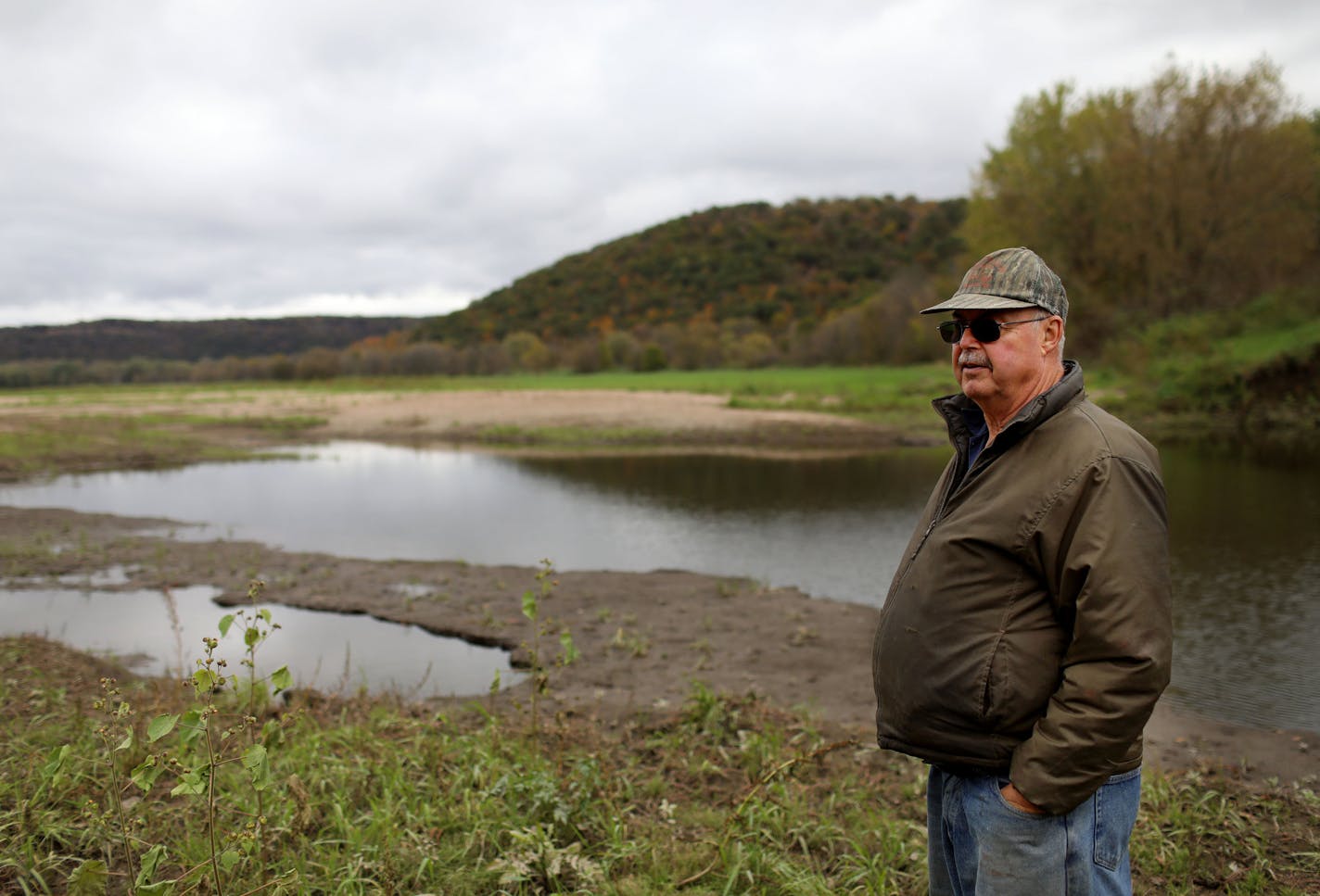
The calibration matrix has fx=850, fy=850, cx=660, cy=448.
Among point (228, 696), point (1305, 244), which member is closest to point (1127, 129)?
point (1305, 244)

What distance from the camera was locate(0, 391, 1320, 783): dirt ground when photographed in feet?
18.1

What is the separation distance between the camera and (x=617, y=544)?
39.9 feet

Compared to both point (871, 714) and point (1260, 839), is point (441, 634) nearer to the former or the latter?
point (871, 714)

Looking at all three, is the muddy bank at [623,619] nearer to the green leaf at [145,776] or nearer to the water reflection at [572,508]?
the water reflection at [572,508]

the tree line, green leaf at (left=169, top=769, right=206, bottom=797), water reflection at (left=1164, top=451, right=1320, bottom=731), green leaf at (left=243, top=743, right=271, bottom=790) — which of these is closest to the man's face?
green leaf at (left=243, top=743, right=271, bottom=790)

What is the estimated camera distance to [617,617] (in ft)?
27.6

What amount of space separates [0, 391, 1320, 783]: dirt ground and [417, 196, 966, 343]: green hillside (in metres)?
79.1

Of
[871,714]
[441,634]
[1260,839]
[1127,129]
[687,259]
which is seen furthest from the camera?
[687,259]

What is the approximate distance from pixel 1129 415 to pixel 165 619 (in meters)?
27.4

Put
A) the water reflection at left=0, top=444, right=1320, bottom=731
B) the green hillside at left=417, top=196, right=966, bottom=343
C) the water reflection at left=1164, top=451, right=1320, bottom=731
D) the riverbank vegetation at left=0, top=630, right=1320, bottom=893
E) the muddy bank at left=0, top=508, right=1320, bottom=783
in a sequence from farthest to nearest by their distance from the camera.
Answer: the green hillside at left=417, top=196, right=966, bottom=343
the water reflection at left=0, top=444, right=1320, bottom=731
the water reflection at left=1164, top=451, right=1320, bottom=731
the muddy bank at left=0, top=508, right=1320, bottom=783
the riverbank vegetation at left=0, top=630, right=1320, bottom=893

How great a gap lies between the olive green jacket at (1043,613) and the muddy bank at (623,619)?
335cm

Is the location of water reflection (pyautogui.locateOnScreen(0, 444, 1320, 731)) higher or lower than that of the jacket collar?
lower

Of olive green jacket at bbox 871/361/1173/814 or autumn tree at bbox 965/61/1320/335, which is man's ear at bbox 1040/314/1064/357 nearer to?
olive green jacket at bbox 871/361/1173/814

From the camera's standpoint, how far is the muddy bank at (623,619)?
5.52 m
